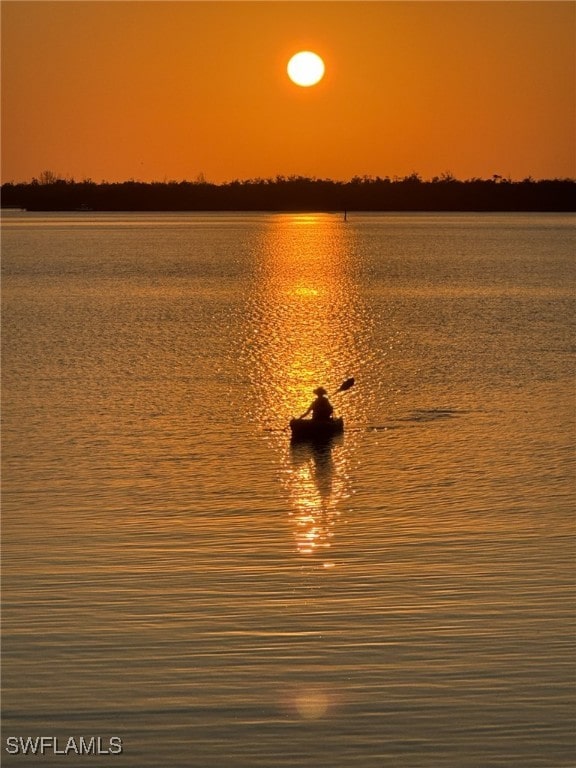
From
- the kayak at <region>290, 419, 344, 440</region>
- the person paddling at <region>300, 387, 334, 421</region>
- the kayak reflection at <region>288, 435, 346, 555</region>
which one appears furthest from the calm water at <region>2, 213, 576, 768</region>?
the person paddling at <region>300, 387, 334, 421</region>

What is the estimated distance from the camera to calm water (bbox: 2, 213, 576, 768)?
11508 millimetres

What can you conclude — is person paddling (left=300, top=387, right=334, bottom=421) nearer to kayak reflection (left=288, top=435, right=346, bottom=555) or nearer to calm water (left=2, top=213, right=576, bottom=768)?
kayak reflection (left=288, top=435, right=346, bottom=555)

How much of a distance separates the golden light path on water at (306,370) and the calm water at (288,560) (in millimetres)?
126

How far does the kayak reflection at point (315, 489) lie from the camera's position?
1831 centimetres

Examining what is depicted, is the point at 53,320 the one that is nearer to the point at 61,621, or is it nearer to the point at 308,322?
the point at 308,322

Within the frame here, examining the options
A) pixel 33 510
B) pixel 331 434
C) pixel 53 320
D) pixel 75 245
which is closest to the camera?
pixel 33 510

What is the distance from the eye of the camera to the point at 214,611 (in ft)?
47.5

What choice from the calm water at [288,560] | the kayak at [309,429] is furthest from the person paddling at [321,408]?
the calm water at [288,560]

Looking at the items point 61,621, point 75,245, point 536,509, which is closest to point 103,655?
point 61,621

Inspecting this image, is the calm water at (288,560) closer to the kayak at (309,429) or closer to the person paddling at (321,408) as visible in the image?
the kayak at (309,429)

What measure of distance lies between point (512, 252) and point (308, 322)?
77.1m

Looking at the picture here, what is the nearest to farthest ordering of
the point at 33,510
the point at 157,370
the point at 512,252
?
1. the point at 33,510
2. the point at 157,370
3. the point at 512,252

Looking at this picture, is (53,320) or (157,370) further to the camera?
(53,320)

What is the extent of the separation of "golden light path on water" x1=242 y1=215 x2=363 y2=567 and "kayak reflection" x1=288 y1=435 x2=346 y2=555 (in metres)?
0.01
